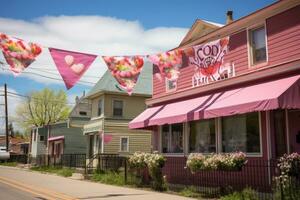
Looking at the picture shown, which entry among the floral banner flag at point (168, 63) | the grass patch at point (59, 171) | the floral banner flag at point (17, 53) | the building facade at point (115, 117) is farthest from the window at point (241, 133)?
the building facade at point (115, 117)

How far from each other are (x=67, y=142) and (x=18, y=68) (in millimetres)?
27105

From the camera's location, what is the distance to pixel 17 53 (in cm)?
1371

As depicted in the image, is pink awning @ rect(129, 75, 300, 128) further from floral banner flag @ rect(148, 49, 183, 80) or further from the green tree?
the green tree

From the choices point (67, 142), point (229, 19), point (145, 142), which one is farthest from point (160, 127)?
point (67, 142)

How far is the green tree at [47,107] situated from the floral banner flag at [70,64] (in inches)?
2064

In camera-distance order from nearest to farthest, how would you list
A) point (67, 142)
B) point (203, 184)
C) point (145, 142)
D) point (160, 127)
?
1. point (203, 184)
2. point (160, 127)
3. point (145, 142)
4. point (67, 142)

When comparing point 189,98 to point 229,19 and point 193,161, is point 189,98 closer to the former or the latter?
point 193,161

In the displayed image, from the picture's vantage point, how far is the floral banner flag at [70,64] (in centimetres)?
1409

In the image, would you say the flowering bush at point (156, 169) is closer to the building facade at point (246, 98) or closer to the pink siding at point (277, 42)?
the building facade at point (246, 98)

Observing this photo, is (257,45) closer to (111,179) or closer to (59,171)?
(111,179)

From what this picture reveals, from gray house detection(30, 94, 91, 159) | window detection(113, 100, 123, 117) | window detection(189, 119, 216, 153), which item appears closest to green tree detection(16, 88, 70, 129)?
gray house detection(30, 94, 91, 159)

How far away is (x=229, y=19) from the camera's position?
20.5 m

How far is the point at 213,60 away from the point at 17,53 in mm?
7142

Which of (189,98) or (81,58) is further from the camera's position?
(189,98)
